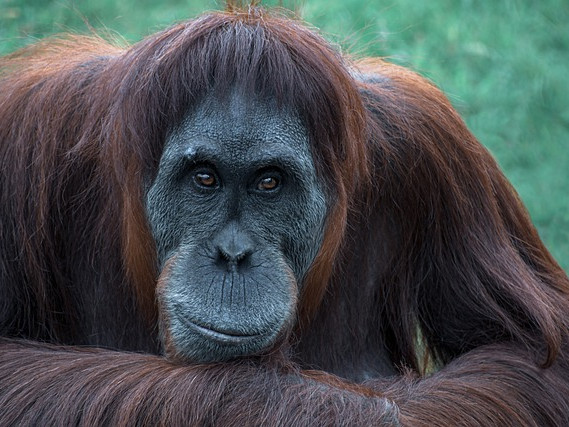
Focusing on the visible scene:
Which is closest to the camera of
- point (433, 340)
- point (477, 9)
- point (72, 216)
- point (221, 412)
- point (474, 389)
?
point (221, 412)

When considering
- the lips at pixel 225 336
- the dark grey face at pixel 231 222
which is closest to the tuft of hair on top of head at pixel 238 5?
the dark grey face at pixel 231 222

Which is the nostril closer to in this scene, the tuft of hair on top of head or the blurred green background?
the tuft of hair on top of head

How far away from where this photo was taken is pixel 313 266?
9.80 ft

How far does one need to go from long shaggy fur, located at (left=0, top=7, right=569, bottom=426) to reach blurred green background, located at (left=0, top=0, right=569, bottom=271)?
2.04 m

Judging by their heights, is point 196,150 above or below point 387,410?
above

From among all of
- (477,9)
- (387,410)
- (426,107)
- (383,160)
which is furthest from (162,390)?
(477,9)

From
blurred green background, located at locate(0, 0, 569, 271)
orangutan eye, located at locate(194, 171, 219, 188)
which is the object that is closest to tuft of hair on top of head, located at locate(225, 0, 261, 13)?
orangutan eye, located at locate(194, 171, 219, 188)

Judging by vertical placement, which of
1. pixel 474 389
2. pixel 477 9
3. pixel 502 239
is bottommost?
pixel 474 389

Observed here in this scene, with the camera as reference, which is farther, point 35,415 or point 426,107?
point 426,107

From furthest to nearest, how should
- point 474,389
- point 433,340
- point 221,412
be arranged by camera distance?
point 433,340
point 474,389
point 221,412

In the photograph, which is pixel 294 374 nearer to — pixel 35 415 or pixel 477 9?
pixel 35 415

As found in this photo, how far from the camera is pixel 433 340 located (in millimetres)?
3408

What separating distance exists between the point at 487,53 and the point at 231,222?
10.9 feet

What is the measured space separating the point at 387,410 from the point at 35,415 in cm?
84
